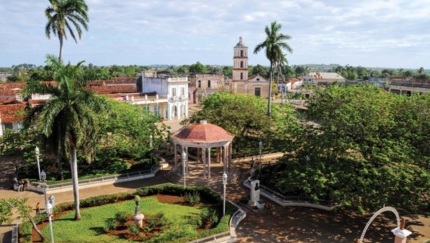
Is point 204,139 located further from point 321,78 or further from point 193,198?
point 321,78

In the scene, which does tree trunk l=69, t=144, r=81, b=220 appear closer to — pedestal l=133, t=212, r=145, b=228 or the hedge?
the hedge

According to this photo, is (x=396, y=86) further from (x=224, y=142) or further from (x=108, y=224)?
(x=108, y=224)

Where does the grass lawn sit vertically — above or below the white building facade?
below

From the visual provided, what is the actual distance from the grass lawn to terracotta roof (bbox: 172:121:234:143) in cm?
518

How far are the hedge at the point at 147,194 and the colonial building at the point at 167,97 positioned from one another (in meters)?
29.0

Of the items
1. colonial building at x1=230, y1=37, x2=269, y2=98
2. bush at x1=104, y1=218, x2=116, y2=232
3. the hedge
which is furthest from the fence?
colonial building at x1=230, y1=37, x2=269, y2=98

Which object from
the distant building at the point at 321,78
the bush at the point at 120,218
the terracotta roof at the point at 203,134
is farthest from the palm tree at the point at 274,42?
the distant building at the point at 321,78

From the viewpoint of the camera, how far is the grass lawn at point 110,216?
1628cm

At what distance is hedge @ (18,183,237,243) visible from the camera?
1641 cm

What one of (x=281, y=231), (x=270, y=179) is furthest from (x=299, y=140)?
(x=281, y=231)

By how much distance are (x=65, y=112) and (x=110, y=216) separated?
265 inches

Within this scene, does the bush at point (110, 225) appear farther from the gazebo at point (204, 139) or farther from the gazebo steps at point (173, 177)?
the gazebo steps at point (173, 177)

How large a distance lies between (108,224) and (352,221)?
1395 cm

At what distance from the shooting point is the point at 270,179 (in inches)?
963
